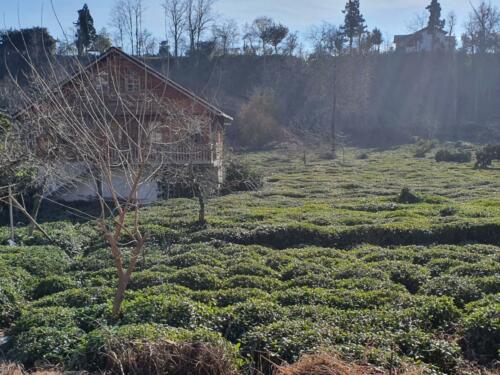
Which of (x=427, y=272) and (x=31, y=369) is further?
(x=427, y=272)

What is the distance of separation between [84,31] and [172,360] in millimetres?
14589

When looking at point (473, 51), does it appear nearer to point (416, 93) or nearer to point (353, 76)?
point (416, 93)

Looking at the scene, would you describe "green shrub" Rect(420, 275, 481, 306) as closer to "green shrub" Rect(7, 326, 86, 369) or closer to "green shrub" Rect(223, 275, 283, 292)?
"green shrub" Rect(223, 275, 283, 292)

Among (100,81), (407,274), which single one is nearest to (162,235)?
(100,81)

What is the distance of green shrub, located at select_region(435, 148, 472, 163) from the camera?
40.1 meters

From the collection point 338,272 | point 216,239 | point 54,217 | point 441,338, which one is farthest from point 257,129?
point 441,338

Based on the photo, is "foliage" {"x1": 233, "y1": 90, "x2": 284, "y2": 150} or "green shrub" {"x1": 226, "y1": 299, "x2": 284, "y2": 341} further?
"foliage" {"x1": 233, "y1": 90, "x2": 284, "y2": 150}

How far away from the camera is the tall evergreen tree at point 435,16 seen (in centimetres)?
7394

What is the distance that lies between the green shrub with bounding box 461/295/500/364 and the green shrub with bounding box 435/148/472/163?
33071 mm

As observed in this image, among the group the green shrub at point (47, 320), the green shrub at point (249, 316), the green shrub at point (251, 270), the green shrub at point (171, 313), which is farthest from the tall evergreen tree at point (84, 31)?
the green shrub at point (249, 316)

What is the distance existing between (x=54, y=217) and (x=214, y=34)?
51829 millimetres

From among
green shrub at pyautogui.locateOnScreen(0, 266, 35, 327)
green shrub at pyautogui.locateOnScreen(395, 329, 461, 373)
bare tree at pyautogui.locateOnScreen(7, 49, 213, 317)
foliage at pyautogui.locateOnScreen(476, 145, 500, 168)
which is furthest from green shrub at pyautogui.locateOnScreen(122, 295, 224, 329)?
foliage at pyautogui.locateOnScreen(476, 145, 500, 168)

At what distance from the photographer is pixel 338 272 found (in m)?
12.2

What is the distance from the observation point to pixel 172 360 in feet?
22.5
